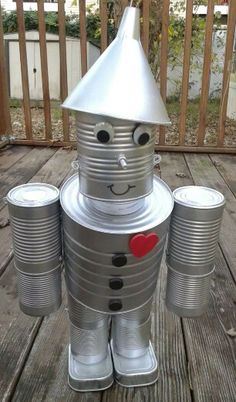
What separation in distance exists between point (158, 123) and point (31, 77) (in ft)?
17.9

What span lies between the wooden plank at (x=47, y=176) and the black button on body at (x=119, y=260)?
0.62 m

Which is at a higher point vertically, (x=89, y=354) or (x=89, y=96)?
(x=89, y=96)

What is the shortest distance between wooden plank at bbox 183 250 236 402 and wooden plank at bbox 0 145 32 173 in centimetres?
136

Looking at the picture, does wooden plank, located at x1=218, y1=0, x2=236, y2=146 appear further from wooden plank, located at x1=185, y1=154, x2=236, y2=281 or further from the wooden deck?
the wooden deck

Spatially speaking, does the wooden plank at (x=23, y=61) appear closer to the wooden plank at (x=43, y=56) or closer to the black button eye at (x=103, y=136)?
the wooden plank at (x=43, y=56)

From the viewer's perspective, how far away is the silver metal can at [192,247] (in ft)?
2.19

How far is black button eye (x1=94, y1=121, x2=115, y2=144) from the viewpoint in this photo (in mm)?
543

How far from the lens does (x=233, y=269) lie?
1177mm

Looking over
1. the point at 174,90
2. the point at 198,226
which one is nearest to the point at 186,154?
the point at 198,226

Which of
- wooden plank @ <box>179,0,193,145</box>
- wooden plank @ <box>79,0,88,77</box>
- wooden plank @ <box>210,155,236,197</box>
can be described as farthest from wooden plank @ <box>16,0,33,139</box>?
wooden plank @ <box>210,155,236,197</box>

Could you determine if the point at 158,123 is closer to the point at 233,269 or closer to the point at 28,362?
the point at 28,362

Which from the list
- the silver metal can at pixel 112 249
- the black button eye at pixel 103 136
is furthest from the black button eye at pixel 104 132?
the silver metal can at pixel 112 249

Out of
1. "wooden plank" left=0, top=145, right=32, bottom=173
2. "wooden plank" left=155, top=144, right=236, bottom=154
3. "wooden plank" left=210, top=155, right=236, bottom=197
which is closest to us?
"wooden plank" left=210, top=155, right=236, bottom=197

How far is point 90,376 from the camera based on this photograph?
75 centimetres
